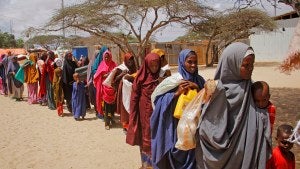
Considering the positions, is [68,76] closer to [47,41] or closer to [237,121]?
[237,121]

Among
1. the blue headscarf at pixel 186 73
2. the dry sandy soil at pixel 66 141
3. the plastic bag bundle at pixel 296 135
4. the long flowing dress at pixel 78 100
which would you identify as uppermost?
the blue headscarf at pixel 186 73

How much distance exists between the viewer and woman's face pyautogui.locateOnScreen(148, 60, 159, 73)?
168 inches

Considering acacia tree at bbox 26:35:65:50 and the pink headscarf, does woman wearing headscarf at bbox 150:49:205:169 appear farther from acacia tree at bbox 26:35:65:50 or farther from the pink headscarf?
acacia tree at bbox 26:35:65:50

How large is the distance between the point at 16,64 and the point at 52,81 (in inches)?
138

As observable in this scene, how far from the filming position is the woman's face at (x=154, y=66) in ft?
14.0

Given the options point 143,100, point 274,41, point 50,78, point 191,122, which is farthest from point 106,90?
point 274,41

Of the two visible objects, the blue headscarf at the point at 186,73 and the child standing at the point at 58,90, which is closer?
the blue headscarf at the point at 186,73

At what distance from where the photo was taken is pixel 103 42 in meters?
32.3

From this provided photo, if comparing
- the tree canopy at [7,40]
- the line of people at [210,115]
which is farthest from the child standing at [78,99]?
the tree canopy at [7,40]

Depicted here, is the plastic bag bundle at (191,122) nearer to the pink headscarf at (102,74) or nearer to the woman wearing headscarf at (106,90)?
the woman wearing headscarf at (106,90)

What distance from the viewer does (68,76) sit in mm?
10070

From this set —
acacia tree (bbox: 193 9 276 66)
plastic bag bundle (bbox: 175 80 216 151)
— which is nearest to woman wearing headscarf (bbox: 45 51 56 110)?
plastic bag bundle (bbox: 175 80 216 151)

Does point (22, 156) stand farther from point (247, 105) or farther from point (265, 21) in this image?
point (265, 21)

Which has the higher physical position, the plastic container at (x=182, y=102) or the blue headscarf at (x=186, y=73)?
the blue headscarf at (x=186, y=73)
